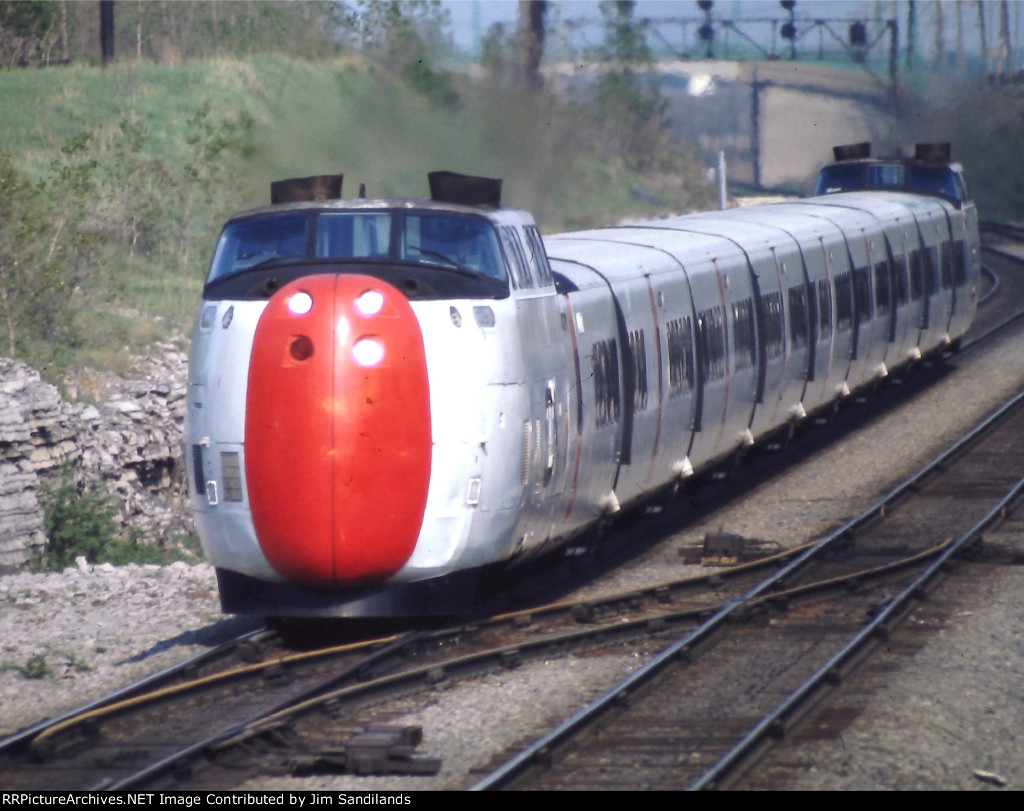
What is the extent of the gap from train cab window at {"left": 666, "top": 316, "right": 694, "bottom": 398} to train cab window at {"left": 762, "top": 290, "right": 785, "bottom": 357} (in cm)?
264

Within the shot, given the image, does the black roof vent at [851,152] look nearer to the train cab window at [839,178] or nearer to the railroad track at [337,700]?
the train cab window at [839,178]

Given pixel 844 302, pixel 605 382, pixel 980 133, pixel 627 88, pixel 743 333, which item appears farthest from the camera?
pixel 980 133

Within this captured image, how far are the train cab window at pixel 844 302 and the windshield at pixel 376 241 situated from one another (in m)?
10.5

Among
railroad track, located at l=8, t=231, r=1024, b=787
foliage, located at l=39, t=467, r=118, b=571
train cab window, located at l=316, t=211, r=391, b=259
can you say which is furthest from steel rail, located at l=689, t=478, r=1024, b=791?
foliage, located at l=39, t=467, r=118, b=571

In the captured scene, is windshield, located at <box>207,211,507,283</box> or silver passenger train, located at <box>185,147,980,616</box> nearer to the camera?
silver passenger train, located at <box>185,147,980,616</box>

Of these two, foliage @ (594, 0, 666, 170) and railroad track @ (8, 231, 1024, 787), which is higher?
foliage @ (594, 0, 666, 170)

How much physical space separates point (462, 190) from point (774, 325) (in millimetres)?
7264

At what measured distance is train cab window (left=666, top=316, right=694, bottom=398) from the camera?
13.2 meters

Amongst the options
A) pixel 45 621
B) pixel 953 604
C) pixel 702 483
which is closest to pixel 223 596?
pixel 45 621

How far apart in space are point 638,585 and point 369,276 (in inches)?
167

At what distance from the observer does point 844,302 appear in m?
19.3

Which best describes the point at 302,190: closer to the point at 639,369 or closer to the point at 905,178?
the point at 639,369

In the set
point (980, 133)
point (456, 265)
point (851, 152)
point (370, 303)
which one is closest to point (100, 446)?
point (456, 265)

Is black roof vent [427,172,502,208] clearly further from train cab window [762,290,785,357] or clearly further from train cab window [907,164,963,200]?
train cab window [907,164,963,200]
